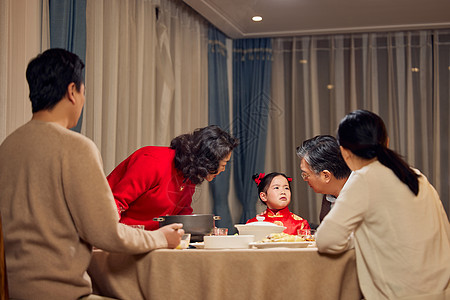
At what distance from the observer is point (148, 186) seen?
266 centimetres

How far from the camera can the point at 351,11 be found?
470 cm

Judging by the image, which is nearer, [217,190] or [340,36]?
[217,190]

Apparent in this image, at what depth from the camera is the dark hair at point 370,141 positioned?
64.4 inches

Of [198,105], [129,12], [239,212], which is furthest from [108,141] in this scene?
[239,212]

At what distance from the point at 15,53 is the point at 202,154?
117 centimetres

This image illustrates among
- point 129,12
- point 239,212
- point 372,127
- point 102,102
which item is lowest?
point 239,212

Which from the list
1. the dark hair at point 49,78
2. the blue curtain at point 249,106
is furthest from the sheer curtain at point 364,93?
the dark hair at point 49,78

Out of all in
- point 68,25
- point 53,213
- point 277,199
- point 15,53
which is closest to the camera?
A: point 53,213

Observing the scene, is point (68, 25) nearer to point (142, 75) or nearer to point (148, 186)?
point (142, 75)

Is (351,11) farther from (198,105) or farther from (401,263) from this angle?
(401,263)

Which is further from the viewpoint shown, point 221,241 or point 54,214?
point 221,241

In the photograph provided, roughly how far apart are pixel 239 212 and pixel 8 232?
3.93 meters

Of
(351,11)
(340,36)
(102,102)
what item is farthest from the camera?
(340,36)

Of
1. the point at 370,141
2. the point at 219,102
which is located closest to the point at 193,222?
the point at 370,141
